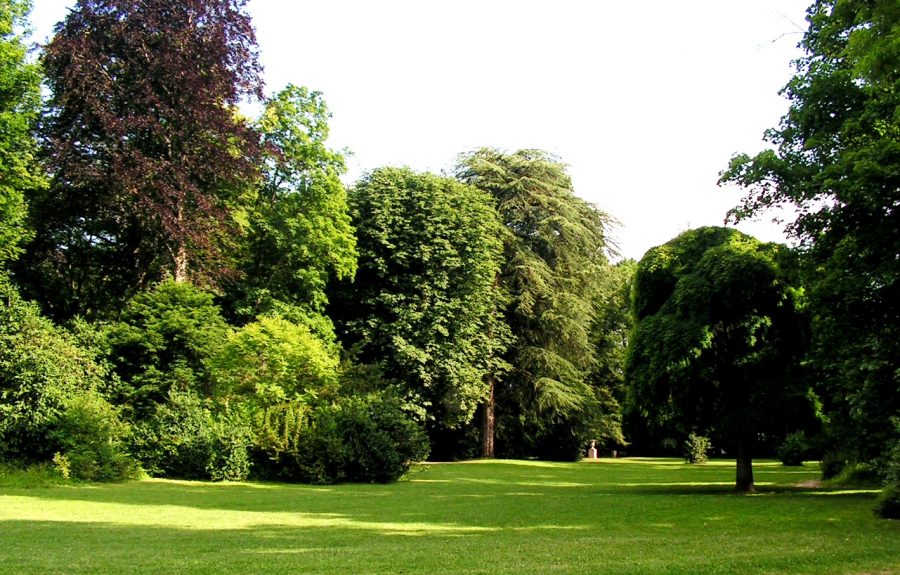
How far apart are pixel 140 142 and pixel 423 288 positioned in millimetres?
15464

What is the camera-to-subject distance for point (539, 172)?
1911 inches

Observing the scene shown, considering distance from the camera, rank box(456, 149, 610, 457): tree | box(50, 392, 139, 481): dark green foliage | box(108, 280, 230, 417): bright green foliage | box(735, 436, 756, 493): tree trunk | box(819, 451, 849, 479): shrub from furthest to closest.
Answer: box(456, 149, 610, 457): tree
box(108, 280, 230, 417): bright green foliage
box(819, 451, 849, 479): shrub
box(735, 436, 756, 493): tree trunk
box(50, 392, 139, 481): dark green foliage

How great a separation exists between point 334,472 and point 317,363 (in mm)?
4174

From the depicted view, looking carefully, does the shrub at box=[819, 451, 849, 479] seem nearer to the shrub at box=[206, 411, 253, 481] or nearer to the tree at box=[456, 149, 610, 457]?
the tree at box=[456, 149, 610, 457]

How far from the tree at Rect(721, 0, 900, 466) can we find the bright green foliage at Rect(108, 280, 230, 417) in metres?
19.4

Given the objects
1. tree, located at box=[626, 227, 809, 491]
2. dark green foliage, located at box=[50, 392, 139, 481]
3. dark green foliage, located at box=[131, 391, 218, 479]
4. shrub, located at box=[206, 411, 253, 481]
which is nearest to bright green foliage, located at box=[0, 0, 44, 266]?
dark green foliage, located at box=[50, 392, 139, 481]

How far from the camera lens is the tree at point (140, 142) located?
2914cm

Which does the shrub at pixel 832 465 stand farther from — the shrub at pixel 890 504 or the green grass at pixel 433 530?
the shrub at pixel 890 504

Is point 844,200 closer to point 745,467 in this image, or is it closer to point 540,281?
point 745,467

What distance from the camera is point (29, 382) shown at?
24188 millimetres

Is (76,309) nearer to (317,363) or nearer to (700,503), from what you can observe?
(317,363)

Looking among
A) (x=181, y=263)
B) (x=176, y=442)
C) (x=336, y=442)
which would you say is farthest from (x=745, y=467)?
(x=181, y=263)

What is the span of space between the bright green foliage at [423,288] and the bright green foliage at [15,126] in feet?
52.1

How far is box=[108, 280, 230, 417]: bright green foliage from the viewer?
94.3 ft
